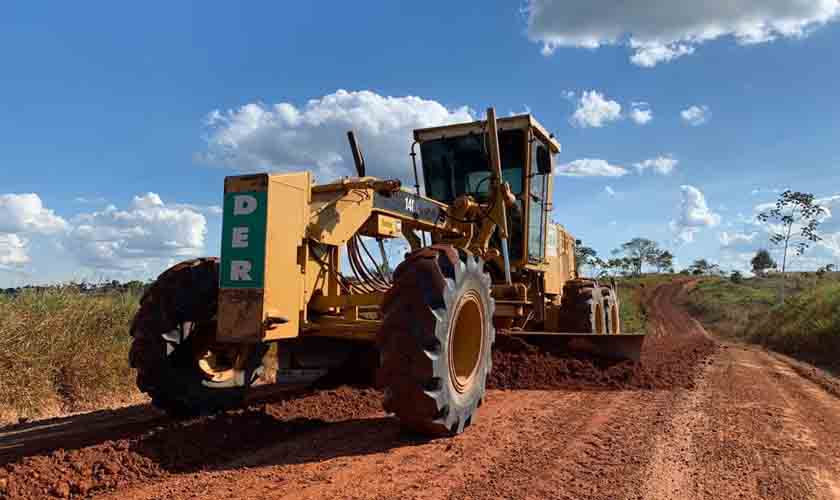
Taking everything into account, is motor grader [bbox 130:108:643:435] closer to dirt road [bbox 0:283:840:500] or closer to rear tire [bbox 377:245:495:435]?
rear tire [bbox 377:245:495:435]

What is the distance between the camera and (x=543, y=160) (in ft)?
30.3

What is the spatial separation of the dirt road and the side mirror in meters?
3.49

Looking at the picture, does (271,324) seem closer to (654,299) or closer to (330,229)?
(330,229)

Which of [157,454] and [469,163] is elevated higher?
[469,163]

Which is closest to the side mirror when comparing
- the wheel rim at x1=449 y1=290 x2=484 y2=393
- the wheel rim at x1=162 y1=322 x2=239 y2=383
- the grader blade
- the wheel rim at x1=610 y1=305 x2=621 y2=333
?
the grader blade

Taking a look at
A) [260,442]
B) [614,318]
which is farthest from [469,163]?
[614,318]

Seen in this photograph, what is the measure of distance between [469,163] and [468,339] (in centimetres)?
387

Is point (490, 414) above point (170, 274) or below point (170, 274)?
below

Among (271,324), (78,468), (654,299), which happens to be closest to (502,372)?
(271,324)

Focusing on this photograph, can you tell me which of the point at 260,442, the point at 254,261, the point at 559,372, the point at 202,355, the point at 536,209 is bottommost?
the point at 260,442

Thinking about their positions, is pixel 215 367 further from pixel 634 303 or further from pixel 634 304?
pixel 634 303

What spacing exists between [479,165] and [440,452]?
16.8ft

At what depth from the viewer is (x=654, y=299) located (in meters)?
47.2

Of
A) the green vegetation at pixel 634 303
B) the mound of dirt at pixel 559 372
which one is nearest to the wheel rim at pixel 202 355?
the mound of dirt at pixel 559 372
